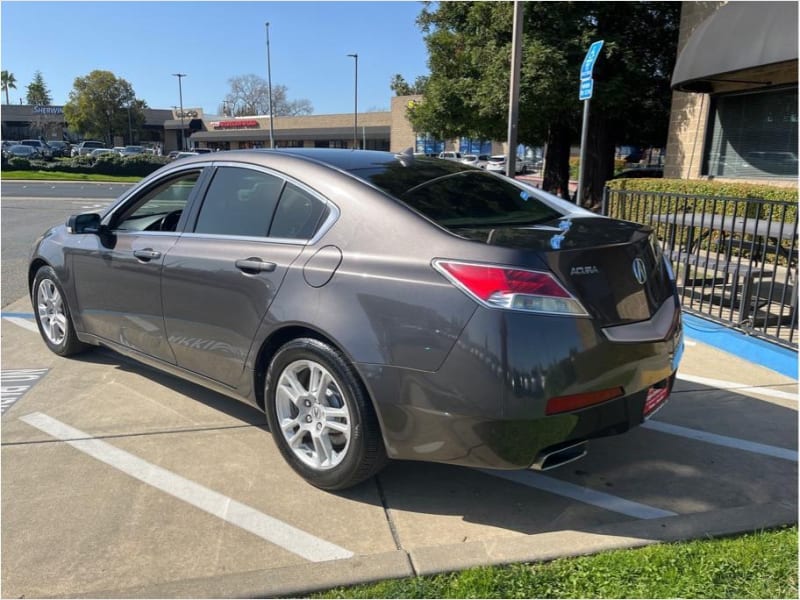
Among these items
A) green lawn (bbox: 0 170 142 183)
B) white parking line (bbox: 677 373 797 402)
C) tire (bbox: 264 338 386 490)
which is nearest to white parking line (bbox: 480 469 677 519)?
tire (bbox: 264 338 386 490)

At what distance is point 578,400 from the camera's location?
2.67 m

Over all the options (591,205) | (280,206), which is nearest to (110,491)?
(280,206)

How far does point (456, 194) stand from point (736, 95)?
10595mm

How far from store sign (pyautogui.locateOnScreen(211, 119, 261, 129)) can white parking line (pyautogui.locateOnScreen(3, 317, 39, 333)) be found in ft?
208

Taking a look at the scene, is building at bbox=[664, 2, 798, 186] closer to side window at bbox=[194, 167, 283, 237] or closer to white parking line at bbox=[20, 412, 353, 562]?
side window at bbox=[194, 167, 283, 237]

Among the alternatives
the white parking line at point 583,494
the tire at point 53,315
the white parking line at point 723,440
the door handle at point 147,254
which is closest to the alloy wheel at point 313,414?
the white parking line at point 583,494

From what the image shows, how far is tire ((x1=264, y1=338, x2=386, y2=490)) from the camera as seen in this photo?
2936 mm

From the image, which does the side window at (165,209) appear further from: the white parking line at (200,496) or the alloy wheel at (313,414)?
the alloy wheel at (313,414)

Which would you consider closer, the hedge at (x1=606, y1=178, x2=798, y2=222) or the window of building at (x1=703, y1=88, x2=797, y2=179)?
the hedge at (x1=606, y1=178, x2=798, y2=222)

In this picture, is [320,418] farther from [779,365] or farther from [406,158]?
[779,365]

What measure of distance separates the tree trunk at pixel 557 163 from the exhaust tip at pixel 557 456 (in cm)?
1621

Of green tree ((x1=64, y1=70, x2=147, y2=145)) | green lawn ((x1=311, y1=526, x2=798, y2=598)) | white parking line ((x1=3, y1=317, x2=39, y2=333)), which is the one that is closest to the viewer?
green lawn ((x1=311, y1=526, x2=798, y2=598))

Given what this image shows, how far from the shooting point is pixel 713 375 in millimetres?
4984

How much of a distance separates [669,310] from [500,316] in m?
1.12
